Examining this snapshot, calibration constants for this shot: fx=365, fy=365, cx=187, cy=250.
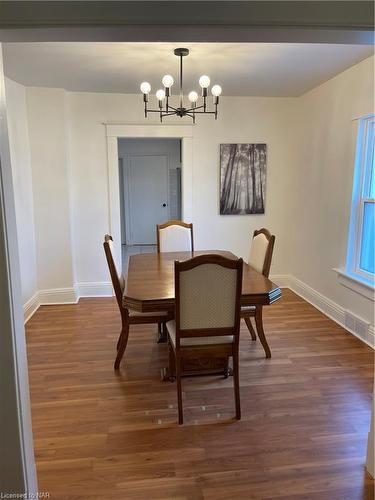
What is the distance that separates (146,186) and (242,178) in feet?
11.9

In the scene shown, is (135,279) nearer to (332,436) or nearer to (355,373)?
(332,436)

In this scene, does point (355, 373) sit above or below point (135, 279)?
below

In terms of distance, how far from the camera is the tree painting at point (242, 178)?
4.57 m

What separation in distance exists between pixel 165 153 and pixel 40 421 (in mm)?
6369

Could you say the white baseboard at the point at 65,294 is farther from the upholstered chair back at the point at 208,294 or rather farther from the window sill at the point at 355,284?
the window sill at the point at 355,284

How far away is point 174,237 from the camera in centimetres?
385

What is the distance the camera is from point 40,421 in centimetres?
225

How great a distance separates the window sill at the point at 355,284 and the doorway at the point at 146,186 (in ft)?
15.2

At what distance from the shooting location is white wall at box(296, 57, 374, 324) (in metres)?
3.35

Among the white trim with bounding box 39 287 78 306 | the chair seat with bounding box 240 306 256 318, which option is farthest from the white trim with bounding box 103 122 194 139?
the chair seat with bounding box 240 306 256 318

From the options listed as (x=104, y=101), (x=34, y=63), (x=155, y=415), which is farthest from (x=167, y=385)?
(x=104, y=101)

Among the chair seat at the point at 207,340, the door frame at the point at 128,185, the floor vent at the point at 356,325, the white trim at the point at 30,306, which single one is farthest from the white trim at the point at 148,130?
the door frame at the point at 128,185

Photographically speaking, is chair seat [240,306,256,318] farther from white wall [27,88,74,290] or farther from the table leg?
white wall [27,88,74,290]

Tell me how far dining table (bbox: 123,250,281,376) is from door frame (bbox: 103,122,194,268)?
1416 millimetres
